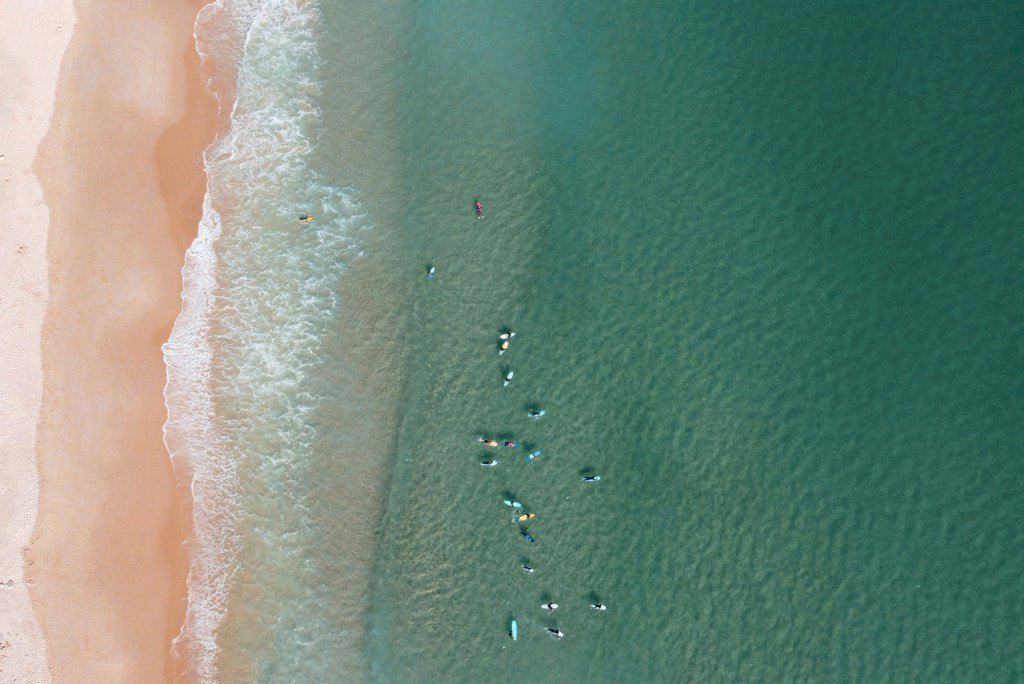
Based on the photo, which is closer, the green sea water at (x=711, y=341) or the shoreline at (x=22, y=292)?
the shoreline at (x=22, y=292)

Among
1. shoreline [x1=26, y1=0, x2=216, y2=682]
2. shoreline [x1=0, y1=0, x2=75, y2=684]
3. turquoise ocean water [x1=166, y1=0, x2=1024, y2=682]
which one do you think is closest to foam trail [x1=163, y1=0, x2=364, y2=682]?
turquoise ocean water [x1=166, y1=0, x2=1024, y2=682]

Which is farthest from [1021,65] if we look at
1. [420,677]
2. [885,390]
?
[420,677]

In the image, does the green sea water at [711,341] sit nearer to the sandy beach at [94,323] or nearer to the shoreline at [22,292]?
the sandy beach at [94,323]

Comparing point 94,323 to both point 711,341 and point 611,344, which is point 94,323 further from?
point 711,341

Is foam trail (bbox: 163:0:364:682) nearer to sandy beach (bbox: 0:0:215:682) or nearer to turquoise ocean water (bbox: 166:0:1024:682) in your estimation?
turquoise ocean water (bbox: 166:0:1024:682)

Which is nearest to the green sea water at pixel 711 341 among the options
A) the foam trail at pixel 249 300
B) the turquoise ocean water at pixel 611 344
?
the turquoise ocean water at pixel 611 344

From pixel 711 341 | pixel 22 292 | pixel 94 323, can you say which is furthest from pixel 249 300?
pixel 711 341
